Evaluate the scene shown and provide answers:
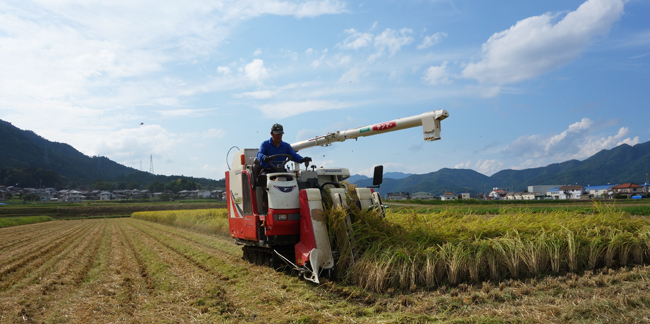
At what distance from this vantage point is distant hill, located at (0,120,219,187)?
415 feet

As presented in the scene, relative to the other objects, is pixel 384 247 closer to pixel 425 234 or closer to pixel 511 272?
pixel 425 234

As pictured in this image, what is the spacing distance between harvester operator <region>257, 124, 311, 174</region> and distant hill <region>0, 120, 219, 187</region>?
389 ft

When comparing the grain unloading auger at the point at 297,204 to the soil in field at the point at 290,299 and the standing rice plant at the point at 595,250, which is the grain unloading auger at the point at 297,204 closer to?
the soil in field at the point at 290,299

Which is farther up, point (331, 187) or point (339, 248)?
point (331, 187)

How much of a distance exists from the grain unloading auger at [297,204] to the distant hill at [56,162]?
11842 centimetres

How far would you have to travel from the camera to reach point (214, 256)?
→ 9930 mm

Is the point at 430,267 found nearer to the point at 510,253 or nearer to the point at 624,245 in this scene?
the point at 510,253

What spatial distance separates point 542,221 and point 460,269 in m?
2.73

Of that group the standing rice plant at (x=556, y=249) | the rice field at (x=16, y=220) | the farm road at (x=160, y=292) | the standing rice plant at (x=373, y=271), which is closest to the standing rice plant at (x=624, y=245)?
the standing rice plant at (x=556, y=249)

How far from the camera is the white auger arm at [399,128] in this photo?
616 centimetres

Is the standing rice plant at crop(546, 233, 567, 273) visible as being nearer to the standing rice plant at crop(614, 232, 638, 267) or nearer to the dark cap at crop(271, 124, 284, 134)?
the standing rice plant at crop(614, 232, 638, 267)

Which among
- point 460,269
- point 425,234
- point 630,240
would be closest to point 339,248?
point 425,234

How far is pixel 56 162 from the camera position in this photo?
468 feet

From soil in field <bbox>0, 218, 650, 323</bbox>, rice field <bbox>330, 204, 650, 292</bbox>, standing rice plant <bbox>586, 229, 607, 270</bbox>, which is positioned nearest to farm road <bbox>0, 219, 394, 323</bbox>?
soil in field <bbox>0, 218, 650, 323</bbox>
